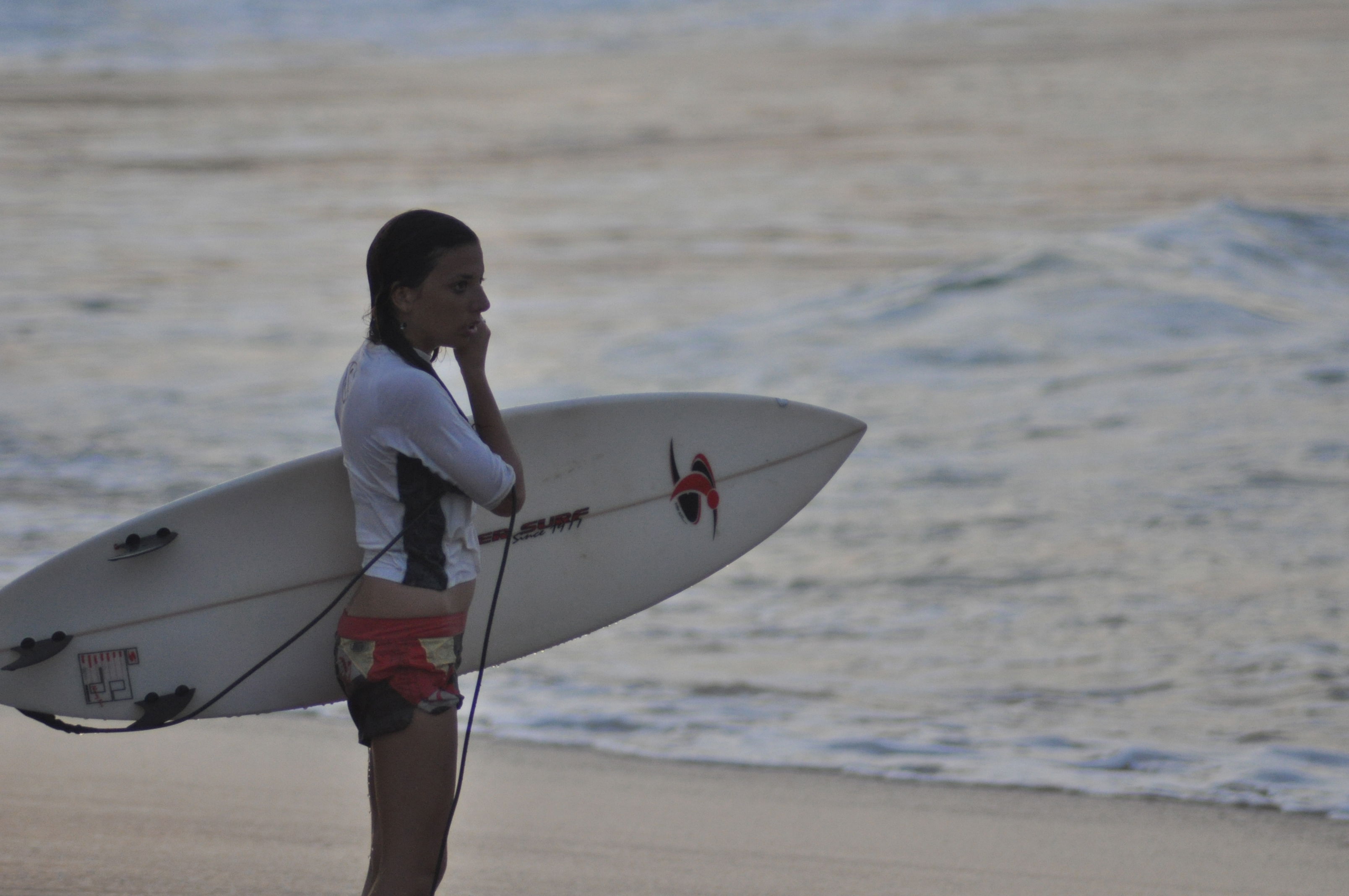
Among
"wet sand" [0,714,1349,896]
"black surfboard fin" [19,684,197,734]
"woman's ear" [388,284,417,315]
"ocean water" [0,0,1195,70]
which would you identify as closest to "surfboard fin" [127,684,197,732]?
"black surfboard fin" [19,684,197,734]

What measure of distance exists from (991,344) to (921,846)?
23.4ft

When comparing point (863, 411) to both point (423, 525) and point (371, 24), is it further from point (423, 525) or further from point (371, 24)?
point (371, 24)

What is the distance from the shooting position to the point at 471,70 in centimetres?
2911

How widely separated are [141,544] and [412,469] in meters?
0.85

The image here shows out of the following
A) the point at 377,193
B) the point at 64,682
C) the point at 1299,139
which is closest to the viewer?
the point at 64,682

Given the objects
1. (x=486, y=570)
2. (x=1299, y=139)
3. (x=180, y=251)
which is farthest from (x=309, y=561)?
(x=1299, y=139)

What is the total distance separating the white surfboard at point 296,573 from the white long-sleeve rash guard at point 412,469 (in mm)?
544

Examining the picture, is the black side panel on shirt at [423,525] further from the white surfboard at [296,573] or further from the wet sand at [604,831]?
the wet sand at [604,831]

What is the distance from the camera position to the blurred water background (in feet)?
14.4

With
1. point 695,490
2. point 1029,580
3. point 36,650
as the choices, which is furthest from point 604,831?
point 1029,580

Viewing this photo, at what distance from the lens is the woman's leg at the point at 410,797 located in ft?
7.32

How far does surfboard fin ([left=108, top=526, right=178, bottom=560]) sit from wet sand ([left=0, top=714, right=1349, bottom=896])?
74 centimetres

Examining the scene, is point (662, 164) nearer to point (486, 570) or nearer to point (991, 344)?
point (991, 344)

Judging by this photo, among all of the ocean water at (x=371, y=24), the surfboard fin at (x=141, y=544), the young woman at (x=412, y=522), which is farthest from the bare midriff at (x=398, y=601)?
the ocean water at (x=371, y=24)
